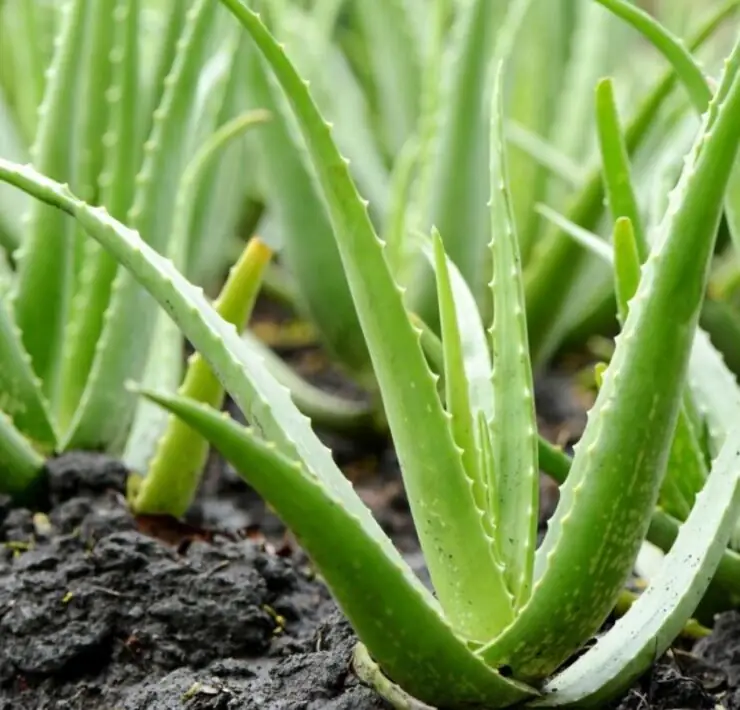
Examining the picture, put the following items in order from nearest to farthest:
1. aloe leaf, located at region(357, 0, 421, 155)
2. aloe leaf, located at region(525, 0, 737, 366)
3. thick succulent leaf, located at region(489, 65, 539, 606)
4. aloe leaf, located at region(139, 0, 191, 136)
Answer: thick succulent leaf, located at region(489, 65, 539, 606)
aloe leaf, located at region(139, 0, 191, 136)
aloe leaf, located at region(525, 0, 737, 366)
aloe leaf, located at region(357, 0, 421, 155)

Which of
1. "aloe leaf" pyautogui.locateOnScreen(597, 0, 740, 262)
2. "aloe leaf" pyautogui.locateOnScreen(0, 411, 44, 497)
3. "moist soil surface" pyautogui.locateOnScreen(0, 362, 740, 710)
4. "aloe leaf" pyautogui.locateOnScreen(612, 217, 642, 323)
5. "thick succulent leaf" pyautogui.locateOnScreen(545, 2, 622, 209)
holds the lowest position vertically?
"moist soil surface" pyautogui.locateOnScreen(0, 362, 740, 710)

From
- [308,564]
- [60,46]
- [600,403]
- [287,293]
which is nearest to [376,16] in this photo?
[287,293]

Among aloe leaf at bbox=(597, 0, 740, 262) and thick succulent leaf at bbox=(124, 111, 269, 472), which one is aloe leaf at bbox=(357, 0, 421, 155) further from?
aloe leaf at bbox=(597, 0, 740, 262)

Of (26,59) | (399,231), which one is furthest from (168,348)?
(26,59)

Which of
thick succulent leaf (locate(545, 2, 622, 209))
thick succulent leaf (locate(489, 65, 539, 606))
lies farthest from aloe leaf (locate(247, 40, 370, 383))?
thick succulent leaf (locate(489, 65, 539, 606))

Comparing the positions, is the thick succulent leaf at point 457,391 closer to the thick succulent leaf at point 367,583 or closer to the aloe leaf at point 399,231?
the thick succulent leaf at point 367,583

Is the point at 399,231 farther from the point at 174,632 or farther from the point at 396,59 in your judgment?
the point at 174,632

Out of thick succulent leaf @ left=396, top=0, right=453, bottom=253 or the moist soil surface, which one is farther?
thick succulent leaf @ left=396, top=0, right=453, bottom=253
